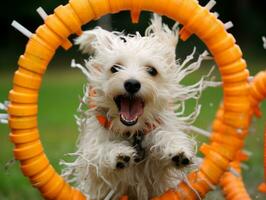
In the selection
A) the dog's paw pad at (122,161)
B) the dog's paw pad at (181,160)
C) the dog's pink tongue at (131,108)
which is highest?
the dog's pink tongue at (131,108)

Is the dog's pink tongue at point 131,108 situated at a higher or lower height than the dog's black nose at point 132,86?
lower

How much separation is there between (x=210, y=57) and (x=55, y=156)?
10.3 ft

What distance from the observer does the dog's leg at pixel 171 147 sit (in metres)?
4.30

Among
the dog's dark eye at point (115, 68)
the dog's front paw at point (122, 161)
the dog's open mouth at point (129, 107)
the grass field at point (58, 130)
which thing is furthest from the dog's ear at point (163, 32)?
the grass field at point (58, 130)

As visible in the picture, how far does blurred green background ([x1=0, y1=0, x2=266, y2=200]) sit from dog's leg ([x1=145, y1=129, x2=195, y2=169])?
0.86 m

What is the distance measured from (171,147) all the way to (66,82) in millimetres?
12717

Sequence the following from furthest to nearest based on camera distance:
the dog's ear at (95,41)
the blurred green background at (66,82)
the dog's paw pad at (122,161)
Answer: the blurred green background at (66,82) → the dog's ear at (95,41) → the dog's paw pad at (122,161)

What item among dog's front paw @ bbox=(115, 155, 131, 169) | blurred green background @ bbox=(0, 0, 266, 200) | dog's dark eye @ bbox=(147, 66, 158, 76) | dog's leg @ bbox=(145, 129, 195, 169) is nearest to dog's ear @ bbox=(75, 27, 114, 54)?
dog's dark eye @ bbox=(147, 66, 158, 76)

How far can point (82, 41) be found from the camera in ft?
16.1

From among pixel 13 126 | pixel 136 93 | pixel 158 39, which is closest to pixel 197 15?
pixel 158 39

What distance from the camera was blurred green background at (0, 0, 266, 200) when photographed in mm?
6573

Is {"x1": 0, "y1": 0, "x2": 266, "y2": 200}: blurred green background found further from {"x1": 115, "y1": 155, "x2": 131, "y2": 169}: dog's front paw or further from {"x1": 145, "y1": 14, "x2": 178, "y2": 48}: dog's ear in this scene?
{"x1": 145, "y1": 14, "x2": 178, "y2": 48}: dog's ear

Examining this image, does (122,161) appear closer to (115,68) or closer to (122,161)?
(122,161)

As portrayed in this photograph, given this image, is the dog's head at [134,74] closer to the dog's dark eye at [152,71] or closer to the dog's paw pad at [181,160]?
the dog's dark eye at [152,71]
